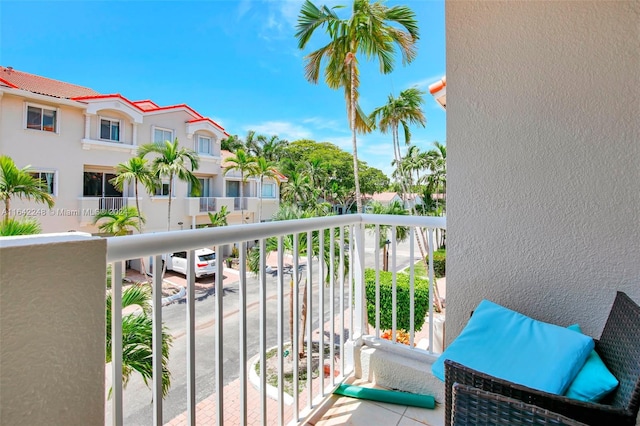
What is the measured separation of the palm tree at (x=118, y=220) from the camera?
15.6 ft

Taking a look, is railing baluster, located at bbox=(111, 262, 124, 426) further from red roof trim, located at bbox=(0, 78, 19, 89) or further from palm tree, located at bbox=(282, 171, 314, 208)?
palm tree, located at bbox=(282, 171, 314, 208)

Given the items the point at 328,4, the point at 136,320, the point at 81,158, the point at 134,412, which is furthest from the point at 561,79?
the point at 328,4

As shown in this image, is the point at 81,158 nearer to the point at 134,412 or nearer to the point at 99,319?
the point at 134,412

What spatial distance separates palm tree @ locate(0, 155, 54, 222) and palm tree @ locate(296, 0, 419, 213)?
19.1ft

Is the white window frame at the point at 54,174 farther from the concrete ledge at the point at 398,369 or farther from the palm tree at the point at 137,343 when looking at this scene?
the concrete ledge at the point at 398,369

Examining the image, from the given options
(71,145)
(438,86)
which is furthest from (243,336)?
(71,145)

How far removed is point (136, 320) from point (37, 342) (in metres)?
1.82

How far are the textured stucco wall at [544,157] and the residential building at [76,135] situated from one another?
2.76 metres

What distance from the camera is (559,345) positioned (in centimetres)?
94

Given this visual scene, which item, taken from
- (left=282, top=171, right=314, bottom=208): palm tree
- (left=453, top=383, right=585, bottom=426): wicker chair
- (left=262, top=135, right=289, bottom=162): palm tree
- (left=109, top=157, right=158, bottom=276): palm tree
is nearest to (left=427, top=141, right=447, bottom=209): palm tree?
(left=282, top=171, right=314, bottom=208): palm tree

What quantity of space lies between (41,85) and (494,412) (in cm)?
626

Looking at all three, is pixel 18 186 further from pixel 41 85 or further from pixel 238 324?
pixel 238 324

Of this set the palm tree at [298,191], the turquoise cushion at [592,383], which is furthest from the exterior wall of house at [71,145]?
the palm tree at [298,191]

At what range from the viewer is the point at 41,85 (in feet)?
14.6
